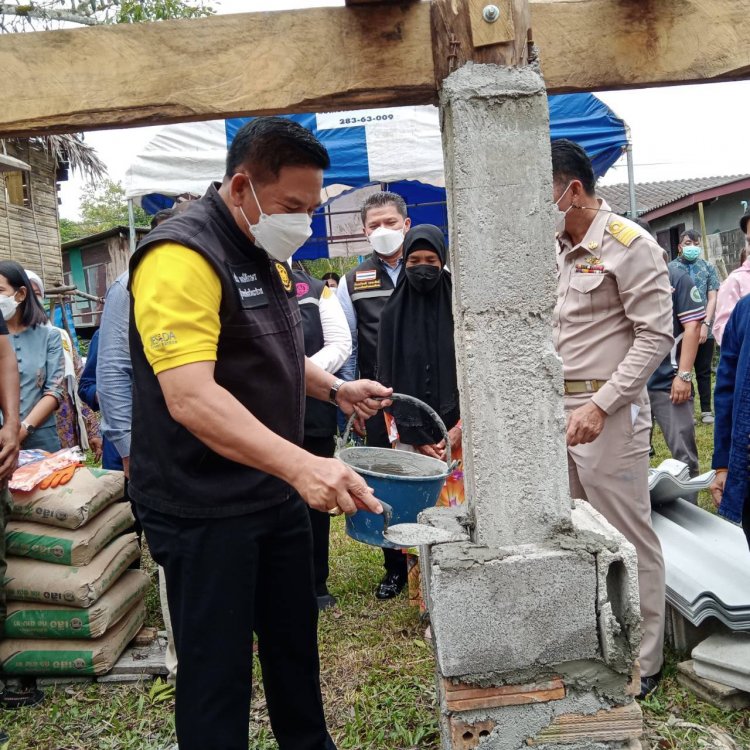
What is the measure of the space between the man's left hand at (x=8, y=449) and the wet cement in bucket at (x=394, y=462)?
1.63 metres

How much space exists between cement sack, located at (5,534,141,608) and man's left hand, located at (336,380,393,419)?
Result: 1.60 m

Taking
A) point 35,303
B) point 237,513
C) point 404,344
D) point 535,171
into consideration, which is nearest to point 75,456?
point 35,303

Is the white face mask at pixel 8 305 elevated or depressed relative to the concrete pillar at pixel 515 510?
elevated

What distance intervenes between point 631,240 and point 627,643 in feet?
5.10

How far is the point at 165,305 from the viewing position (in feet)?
6.08

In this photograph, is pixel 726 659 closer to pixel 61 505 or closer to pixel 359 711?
pixel 359 711

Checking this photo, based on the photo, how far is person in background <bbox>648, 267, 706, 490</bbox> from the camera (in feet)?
18.4

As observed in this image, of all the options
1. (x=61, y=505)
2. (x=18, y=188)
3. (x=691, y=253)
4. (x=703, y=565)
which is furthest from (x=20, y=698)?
(x=18, y=188)

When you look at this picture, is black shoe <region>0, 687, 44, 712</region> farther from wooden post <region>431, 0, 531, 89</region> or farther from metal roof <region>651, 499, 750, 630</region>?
wooden post <region>431, 0, 531, 89</region>

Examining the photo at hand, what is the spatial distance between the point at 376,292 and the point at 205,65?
248cm

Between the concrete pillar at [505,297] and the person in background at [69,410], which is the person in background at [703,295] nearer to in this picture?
the person in background at [69,410]

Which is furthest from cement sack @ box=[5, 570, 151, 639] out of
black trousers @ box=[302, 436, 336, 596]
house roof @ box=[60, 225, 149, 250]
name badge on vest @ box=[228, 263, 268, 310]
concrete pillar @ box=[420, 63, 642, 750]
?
house roof @ box=[60, 225, 149, 250]

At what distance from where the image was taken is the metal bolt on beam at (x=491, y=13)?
1989 mm

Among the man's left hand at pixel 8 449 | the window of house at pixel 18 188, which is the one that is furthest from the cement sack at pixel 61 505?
the window of house at pixel 18 188
